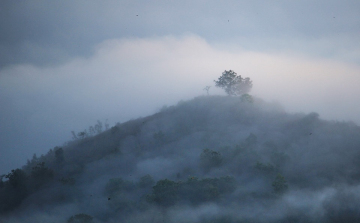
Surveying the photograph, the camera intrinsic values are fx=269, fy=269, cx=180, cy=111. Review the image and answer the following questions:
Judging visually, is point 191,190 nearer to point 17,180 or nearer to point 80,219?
point 80,219

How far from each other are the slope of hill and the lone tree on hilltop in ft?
34.7

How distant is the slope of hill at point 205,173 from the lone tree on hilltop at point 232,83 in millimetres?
10568

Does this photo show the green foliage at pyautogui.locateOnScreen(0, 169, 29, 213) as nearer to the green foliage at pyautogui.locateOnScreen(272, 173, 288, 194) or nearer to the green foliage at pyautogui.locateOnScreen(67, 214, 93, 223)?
the green foliage at pyautogui.locateOnScreen(67, 214, 93, 223)

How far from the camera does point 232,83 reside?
5645 inches

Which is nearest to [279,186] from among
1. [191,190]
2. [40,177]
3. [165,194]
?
[191,190]

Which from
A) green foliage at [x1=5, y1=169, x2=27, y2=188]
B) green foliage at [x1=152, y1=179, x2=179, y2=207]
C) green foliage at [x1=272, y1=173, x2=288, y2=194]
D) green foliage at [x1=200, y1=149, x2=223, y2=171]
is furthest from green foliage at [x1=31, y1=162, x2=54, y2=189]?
green foliage at [x1=272, y1=173, x2=288, y2=194]

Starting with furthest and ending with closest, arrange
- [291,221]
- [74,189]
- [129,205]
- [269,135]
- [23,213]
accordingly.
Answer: [269,135]
[74,189]
[23,213]
[129,205]
[291,221]

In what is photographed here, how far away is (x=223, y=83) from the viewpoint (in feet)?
472

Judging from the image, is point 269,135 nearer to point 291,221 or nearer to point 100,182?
point 291,221

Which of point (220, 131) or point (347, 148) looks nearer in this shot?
point (347, 148)

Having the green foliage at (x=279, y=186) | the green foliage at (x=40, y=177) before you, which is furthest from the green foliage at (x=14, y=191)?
the green foliage at (x=279, y=186)

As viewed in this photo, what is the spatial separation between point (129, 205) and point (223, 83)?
87.2 metres

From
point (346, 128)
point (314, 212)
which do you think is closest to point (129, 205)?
point (314, 212)

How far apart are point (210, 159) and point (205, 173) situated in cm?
525
